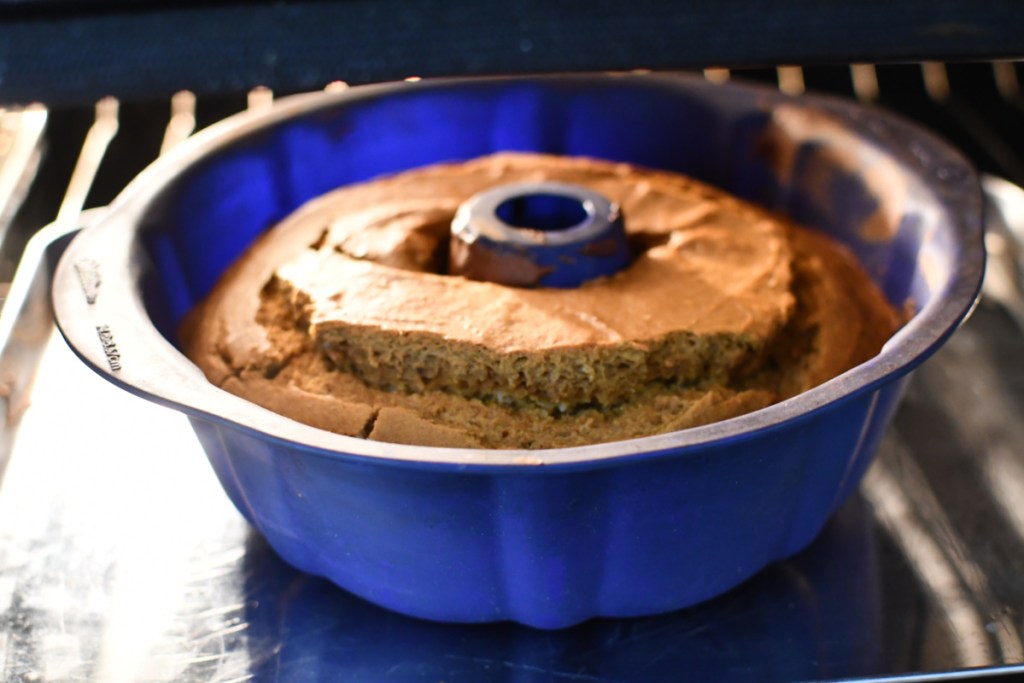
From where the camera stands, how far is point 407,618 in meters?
1.17

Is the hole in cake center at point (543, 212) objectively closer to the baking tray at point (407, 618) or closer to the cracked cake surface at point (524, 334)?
the cracked cake surface at point (524, 334)

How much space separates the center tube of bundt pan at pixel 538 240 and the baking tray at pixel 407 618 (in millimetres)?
422

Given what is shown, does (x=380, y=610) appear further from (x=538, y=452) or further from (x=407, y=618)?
(x=538, y=452)

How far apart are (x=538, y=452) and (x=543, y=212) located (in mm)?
550

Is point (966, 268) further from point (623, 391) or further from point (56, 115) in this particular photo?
point (56, 115)

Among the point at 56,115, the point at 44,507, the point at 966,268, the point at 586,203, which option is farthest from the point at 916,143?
the point at 56,115

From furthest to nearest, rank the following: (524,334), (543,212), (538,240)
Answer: (543,212) → (538,240) → (524,334)

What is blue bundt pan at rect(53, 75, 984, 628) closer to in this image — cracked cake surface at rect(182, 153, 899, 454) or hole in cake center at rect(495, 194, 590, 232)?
cracked cake surface at rect(182, 153, 899, 454)

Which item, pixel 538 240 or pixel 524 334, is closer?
pixel 524 334

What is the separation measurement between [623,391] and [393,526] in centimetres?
30

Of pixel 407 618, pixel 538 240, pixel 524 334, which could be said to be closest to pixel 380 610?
pixel 407 618

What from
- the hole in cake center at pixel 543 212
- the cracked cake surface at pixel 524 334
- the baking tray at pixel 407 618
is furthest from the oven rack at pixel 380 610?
the hole in cake center at pixel 543 212

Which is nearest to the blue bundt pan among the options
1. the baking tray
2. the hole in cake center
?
the baking tray

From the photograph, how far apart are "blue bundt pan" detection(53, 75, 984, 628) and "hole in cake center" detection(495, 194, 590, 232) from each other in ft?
1.49
